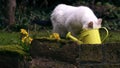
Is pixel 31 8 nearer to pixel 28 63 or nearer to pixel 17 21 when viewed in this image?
pixel 17 21

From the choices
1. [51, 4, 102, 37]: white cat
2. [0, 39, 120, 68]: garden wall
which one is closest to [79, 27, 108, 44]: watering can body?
[0, 39, 120, 68]: garden wall

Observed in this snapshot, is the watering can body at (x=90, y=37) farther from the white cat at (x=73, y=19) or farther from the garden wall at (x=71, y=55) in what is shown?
the white cat at (x=73, y=19)

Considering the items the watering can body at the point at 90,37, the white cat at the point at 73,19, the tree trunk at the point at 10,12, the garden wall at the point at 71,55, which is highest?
the tree trunk at the point at 10,12

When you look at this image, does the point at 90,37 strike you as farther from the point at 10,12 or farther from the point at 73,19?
the point at 10,12

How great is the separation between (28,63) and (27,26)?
860 centimetres

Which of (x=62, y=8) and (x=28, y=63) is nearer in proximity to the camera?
(x=28, y=63)

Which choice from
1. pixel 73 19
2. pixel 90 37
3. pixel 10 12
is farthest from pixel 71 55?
pixel 10 12

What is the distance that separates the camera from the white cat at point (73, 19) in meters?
6.83

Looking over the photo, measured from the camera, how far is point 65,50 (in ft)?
11.7

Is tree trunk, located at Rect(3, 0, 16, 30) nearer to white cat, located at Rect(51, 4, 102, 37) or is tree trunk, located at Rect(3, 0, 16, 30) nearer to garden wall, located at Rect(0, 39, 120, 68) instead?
white cat, located at Rect(51, 4, 102, 37)

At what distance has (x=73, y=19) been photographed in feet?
23.8

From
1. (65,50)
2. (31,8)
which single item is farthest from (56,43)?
(31,8)

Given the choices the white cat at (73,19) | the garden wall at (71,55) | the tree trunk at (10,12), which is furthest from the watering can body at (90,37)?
the tree trunk at (10,12)

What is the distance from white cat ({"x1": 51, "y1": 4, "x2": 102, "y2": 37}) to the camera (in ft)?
22.4
